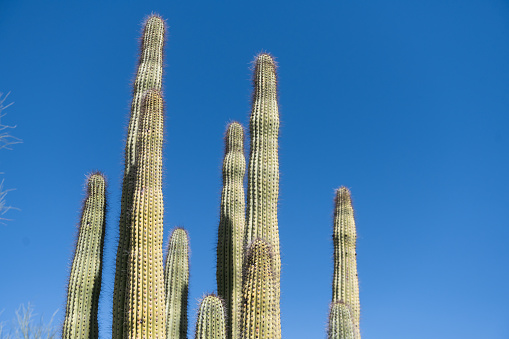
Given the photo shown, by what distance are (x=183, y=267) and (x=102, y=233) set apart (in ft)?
5.76

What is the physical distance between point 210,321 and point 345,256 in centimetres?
403

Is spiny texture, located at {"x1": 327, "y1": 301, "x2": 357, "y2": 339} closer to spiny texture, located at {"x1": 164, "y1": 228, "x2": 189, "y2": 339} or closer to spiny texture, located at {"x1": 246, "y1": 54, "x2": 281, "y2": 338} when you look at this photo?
spiny texture, located at {"x1": 246, "y1": 54, "x2": 281, "y2": 338}

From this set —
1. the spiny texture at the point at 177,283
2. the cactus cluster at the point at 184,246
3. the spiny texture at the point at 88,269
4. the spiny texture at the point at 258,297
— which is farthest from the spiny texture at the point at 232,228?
the spiny texture at the point at 88,269

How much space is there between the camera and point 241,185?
11891 millimetres

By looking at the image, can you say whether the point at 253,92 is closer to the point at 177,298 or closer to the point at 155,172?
the point at 155,172

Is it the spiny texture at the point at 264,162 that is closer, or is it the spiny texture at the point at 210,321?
the spiny texture at the point at 210,321

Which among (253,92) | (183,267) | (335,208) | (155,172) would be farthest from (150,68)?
(335,208)

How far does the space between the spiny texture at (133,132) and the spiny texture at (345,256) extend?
13.9 ft

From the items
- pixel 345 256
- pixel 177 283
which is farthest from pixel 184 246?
pixel 345 256

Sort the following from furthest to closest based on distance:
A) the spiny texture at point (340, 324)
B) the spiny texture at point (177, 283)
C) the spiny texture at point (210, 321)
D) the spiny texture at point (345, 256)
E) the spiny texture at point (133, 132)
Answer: the spiny texture at point (345, 256), the spiny texture at point (177, 283), the spiny texture at point (133, 132), the spiny texture at point (340, 324), the spiny texture at point (210, 321)

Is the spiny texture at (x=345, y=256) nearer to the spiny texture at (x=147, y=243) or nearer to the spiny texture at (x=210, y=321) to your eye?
the spiny texture at (x=210, y=321)

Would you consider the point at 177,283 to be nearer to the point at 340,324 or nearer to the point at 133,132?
the point at 133,132

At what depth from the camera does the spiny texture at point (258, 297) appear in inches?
308

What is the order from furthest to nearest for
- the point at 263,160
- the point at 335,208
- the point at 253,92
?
the point at 335,208 < the point at 253,92 < the point at 263,160
